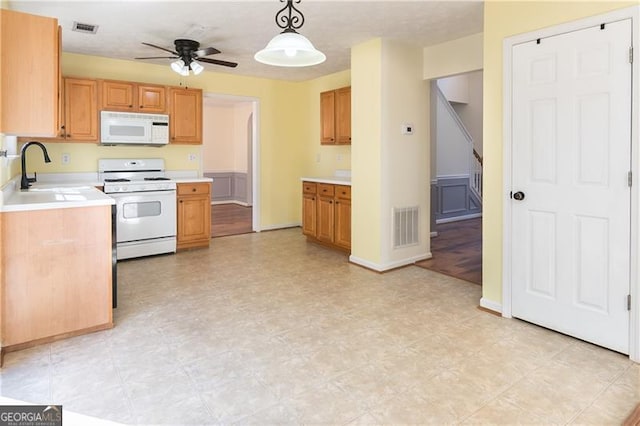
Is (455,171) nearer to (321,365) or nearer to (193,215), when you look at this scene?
(193,215)

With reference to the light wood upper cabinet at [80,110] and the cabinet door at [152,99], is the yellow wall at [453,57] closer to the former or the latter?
the cabinet door at [152,99]

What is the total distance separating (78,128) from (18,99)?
96.3 inches

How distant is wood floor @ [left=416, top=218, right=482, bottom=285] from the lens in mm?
4402

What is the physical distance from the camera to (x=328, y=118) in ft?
19.0

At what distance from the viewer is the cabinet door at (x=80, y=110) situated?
466 cm

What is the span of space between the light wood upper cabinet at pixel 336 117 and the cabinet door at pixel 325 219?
878 mm

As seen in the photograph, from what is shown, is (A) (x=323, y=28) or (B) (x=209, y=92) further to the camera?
(B) (x=209, y=92)

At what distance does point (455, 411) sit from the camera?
1.95 meters

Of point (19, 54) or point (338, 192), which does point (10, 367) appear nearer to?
point (19, 54)

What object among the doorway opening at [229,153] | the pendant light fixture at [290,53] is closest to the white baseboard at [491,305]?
the pendant light fixture at [290,53]

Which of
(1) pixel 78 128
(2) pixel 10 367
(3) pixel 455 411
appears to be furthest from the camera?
(1) pixel 78 128

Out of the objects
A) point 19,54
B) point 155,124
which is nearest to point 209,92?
point 155,124

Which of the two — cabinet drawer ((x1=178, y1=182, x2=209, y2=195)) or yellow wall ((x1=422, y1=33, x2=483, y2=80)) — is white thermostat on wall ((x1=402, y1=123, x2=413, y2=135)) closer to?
yellow wall ((x1=422, y1=33, x2=483, y2=80))

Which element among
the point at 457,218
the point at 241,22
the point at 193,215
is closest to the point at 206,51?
the point at 241,22
